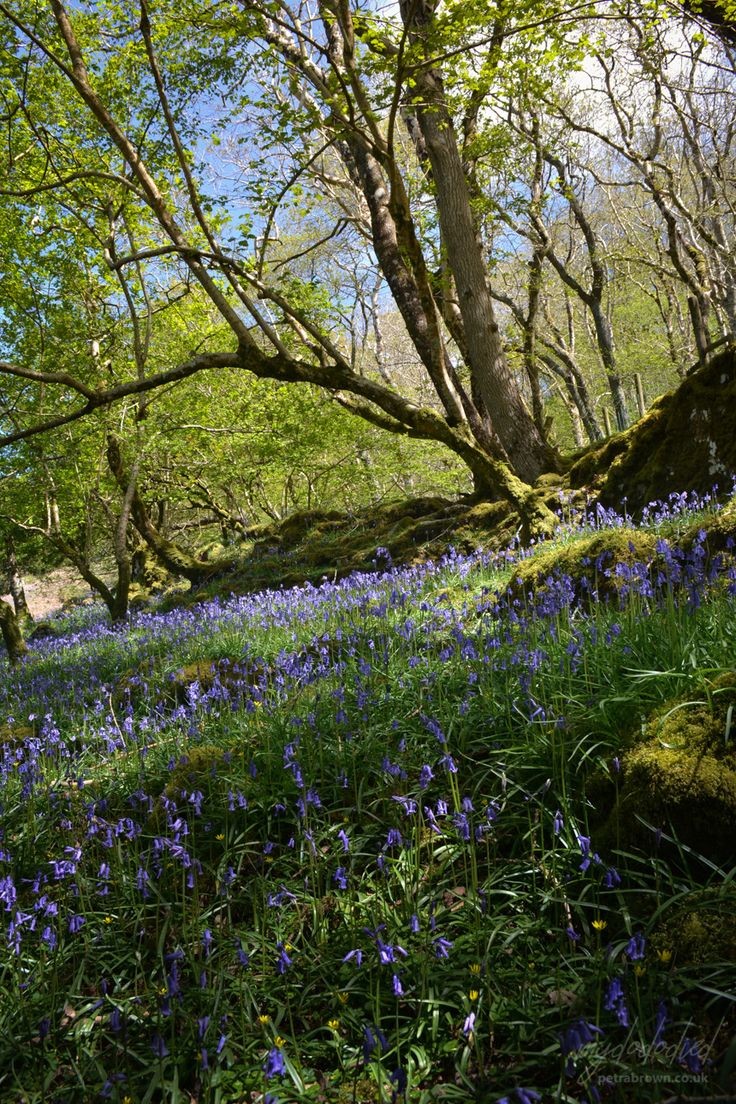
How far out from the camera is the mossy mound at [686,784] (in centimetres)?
218

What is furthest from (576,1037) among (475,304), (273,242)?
(273,242)

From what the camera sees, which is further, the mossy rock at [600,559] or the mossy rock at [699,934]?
the mossy rock at [600,559]

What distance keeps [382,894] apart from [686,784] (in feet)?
3.86

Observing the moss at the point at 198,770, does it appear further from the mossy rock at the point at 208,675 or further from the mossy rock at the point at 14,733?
the mossy rock at the point at 14,733

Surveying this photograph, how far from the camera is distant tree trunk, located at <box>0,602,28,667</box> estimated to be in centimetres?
1116

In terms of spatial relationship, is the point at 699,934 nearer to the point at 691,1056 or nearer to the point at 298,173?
the point at 691,1056

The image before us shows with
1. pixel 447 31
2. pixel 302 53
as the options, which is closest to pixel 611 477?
pixel 447 31

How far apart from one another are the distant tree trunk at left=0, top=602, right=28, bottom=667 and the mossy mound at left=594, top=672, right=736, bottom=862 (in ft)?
35.8

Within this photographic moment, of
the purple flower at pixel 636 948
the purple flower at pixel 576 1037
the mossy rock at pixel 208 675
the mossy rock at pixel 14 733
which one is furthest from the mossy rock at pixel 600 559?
the mossy rock at pixel 14 733

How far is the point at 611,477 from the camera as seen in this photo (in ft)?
27.9

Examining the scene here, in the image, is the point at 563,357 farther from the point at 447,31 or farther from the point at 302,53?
the point at 447,31

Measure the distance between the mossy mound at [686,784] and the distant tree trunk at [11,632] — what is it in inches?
429

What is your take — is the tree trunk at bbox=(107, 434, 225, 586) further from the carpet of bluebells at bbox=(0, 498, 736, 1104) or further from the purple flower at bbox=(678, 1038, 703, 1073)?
the purple flower at bbox=(678, 1038, 703, 1073)

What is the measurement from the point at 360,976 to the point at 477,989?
408 mm
